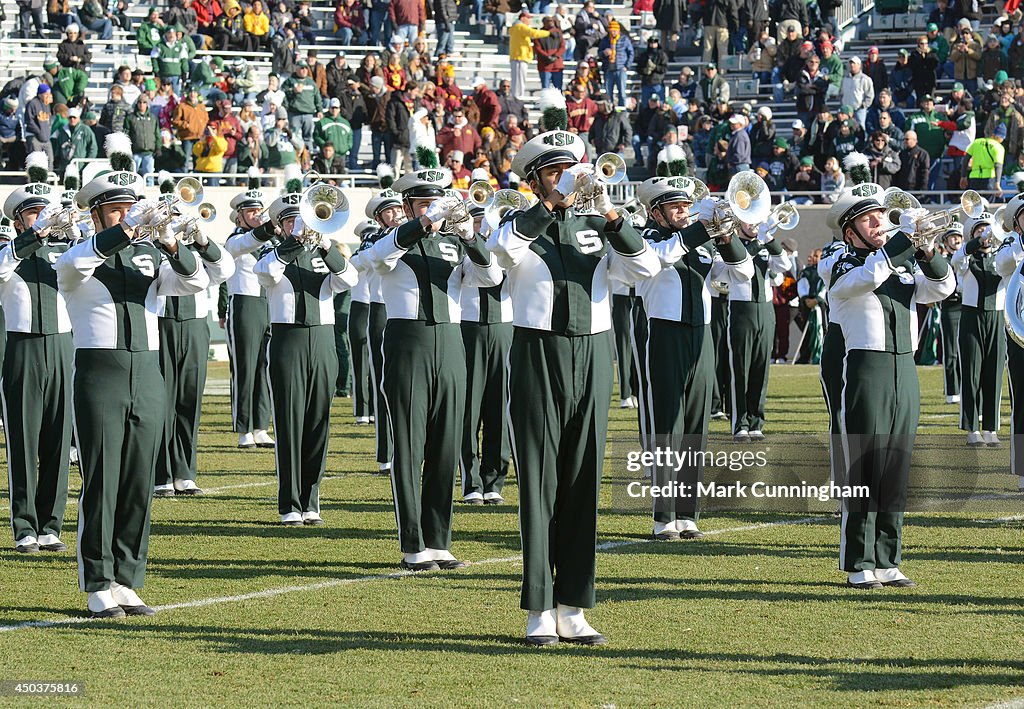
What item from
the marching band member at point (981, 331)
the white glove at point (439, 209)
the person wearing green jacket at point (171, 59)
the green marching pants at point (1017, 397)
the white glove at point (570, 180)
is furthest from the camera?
the person wearing green jacket at point (171, 59)

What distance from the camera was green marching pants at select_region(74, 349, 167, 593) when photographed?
7.90 metres

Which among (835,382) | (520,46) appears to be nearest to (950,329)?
(835,382)

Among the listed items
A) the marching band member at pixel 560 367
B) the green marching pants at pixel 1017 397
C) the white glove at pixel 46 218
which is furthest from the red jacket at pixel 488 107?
the marching band member at pixel 560 367

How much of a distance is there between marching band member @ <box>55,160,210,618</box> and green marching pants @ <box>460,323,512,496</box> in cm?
345

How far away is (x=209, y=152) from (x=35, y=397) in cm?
1517

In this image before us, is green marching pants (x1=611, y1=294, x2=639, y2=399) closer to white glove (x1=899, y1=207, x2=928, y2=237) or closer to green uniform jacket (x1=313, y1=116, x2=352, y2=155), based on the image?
green uniform jacket (x1=313, y1=116, x2=352, y2=155)

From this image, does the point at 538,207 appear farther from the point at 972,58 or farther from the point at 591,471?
the point at 972,58

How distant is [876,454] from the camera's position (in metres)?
8.63

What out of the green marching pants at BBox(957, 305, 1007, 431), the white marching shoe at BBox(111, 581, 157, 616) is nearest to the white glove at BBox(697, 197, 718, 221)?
the white marching shoe at BBox(111, 581, 157, 616)

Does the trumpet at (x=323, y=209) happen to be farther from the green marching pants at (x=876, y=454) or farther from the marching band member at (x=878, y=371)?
the green marching pants at (x=876, y=454)

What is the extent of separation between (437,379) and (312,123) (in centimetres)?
1776

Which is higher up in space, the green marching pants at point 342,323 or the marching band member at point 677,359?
the marching band member at point 677,359

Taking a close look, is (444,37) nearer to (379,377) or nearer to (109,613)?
(379,377)

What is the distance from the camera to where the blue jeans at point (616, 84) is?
29031 millimetres
